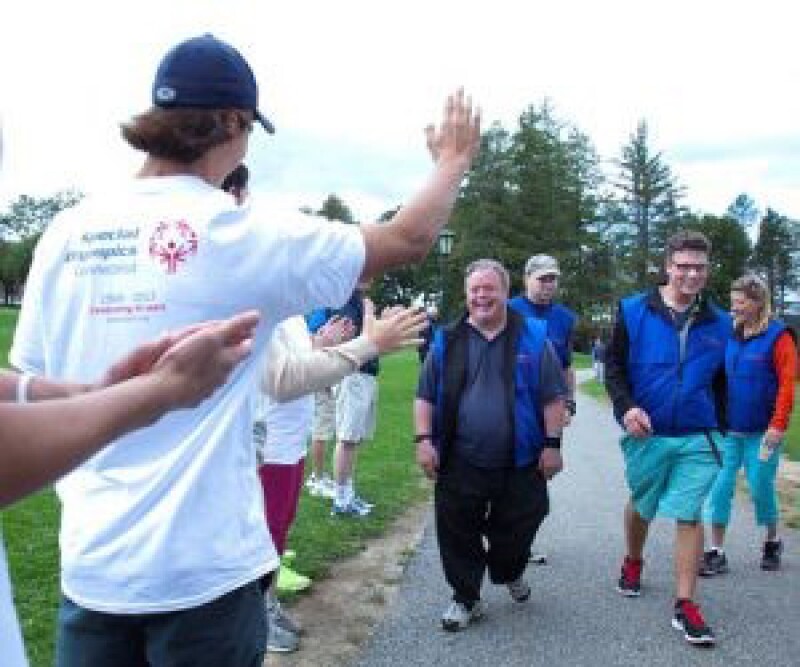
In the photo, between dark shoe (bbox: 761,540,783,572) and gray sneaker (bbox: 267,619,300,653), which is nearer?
gray sneaker (bbox: 267,619,300,653)

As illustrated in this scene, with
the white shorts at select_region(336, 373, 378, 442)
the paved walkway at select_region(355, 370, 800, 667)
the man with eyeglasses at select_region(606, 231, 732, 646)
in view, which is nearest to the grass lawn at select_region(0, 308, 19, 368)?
the white shorts at select_region(336, 373, 378, 442)

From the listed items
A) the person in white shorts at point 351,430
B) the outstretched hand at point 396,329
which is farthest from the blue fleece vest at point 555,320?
the outstretched hand at point 396,329

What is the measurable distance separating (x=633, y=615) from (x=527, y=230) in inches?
2618

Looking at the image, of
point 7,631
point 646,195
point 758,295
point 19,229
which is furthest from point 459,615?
point 19,229

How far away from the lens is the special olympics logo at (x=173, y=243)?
220 centimetres

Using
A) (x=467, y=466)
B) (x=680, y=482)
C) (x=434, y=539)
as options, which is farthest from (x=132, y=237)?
(x=434, y=539)

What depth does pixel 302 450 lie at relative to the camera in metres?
5.27

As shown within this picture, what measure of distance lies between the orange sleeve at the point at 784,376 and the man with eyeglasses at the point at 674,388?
118cm

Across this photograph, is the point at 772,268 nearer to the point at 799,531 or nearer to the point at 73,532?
the point at 799,531

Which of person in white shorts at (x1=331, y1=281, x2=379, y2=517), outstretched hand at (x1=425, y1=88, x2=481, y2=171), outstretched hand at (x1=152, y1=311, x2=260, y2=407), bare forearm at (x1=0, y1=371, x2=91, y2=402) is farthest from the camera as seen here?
person in white shorts at (x1=331, y1=281, x2=379, y2=517)

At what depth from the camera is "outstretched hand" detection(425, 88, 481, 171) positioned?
2.46 m

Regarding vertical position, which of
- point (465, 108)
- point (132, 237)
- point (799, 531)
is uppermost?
point (465, 108)

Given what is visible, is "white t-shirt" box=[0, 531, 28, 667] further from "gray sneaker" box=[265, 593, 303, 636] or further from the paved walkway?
"gray sneaker" box=[265, 593, 303, 636]

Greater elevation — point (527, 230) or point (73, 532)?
point (527, 230)
